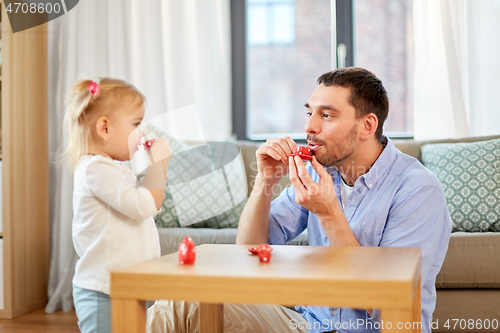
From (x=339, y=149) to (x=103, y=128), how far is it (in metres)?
0.67

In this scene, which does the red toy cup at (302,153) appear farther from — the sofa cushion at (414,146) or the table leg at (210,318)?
the sofa cushion at (414,146)

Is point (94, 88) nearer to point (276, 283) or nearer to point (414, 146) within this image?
point (276, 283)

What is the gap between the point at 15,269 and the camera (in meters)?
2.31

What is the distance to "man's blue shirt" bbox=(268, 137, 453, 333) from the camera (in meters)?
1.11

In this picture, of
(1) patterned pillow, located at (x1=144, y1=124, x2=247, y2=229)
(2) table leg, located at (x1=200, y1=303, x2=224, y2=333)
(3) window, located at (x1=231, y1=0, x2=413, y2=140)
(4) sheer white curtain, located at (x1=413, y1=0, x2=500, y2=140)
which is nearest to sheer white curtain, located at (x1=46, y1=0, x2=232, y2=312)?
(3) window, located at (x1=231, y1=0, x2=413, y2=140)

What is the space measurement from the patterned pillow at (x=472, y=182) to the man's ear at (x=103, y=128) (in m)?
1.57

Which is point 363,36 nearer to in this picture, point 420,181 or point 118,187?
point 420,181

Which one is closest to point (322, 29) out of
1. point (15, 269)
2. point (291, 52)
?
point (291, 52)

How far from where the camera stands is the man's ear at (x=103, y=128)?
1.10m

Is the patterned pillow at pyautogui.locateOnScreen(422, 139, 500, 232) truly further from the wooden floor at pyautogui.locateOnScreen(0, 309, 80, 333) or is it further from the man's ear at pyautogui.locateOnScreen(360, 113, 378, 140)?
the wooden floor at pyautogui.locateOnScreen(0, 309, 80, 333)

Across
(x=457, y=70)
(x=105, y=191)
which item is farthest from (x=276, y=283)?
(x=457, y=70)

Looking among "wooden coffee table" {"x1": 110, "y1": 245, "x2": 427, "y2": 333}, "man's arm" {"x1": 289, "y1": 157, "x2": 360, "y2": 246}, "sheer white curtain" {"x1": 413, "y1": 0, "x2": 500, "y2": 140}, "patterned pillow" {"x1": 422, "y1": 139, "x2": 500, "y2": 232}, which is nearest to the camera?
"wooden coffee table" {"x1": 110, "y1": 245, "x2": 427, "y2": 333}

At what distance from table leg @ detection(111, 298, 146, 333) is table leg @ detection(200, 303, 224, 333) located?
0.27 meters

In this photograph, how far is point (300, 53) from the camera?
3039 mm
